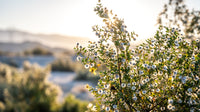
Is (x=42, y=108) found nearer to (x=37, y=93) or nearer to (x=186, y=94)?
(x=37, y=93)

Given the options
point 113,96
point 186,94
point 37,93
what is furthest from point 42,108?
point 186,94

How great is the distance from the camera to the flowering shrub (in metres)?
2.46

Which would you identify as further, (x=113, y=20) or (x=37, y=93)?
Result: (x=37, y=93)

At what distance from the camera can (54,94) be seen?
27.2 feet

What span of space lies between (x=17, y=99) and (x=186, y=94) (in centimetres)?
611

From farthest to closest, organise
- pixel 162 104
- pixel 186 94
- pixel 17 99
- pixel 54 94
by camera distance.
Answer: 1. pixel 54 94
2. pixel 17 99
3. pixel 162 104
4. pixel 186 94

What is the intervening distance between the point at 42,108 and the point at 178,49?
564 centimetres

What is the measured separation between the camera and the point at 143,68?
253cm

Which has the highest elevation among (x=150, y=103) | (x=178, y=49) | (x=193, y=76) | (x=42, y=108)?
(x=178, y=49)

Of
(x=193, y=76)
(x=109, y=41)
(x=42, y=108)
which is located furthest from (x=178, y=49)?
(x=42, y=108)

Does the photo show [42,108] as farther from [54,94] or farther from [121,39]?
[121,39]

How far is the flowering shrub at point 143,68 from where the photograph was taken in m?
2.46

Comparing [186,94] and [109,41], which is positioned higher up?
[109,41]

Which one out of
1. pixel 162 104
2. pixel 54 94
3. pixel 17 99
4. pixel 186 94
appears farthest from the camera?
pixel 54 94
